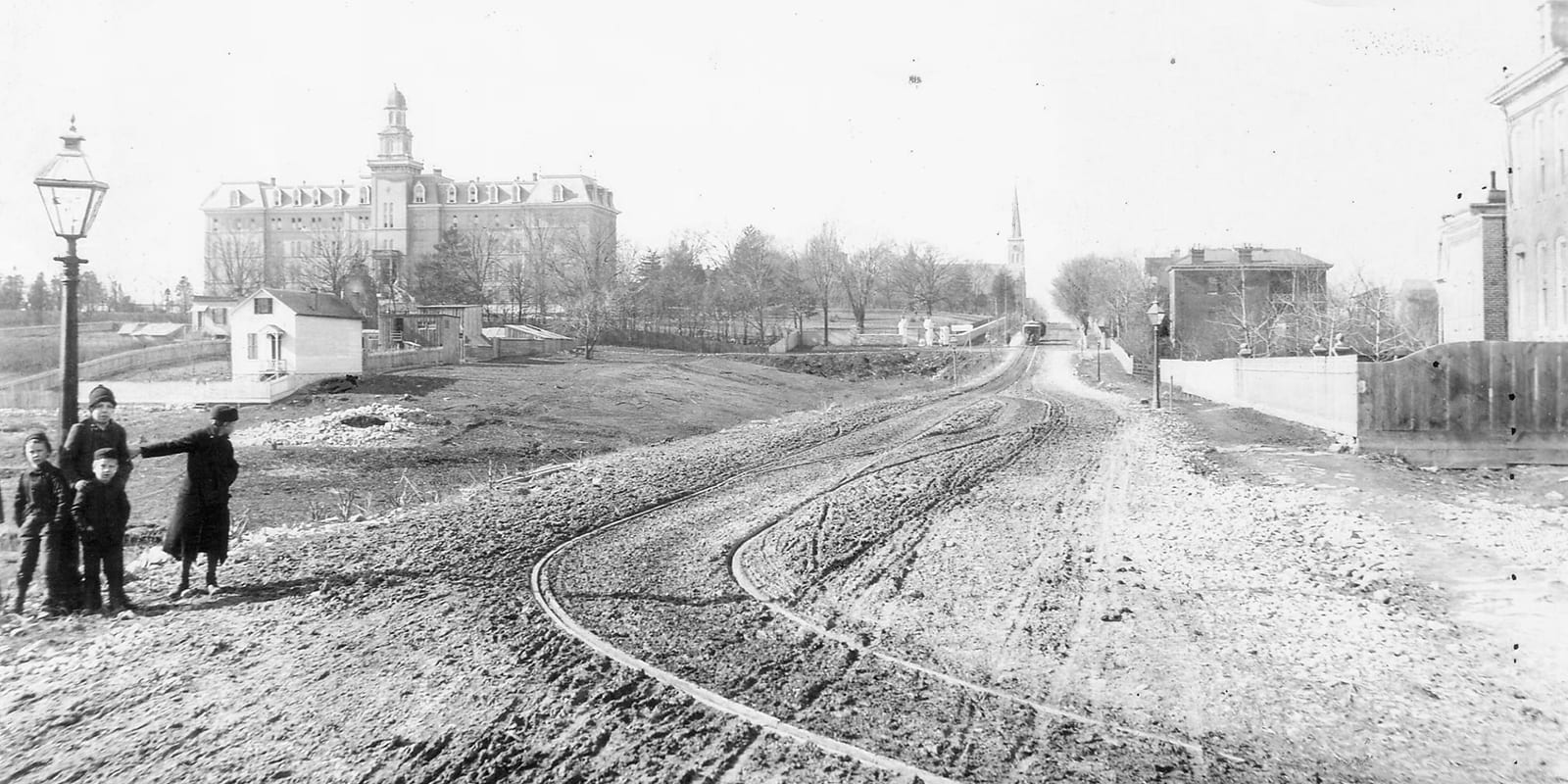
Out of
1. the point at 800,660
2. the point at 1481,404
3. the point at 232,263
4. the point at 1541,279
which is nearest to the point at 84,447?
the point at 800,660

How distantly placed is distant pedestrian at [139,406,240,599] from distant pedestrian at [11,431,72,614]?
0.64 meters

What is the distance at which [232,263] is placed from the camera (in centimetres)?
6612

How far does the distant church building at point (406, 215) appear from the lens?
82500 millimetres

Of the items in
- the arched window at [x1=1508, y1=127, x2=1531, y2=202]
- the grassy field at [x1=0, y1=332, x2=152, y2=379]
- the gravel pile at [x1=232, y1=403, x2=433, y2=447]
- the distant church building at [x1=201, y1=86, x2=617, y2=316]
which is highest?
the distant church building at [x1=201, y1=86, x2=617, y2=316]

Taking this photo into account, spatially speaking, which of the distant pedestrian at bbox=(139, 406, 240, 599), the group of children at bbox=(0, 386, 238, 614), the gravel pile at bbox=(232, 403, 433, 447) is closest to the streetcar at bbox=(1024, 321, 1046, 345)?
the gravel pile at bbox=(232, 403, 433, 447)

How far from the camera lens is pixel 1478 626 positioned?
7125 millimetres

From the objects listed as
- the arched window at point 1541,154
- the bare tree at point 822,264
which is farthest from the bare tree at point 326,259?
the arched window at point 1541,154

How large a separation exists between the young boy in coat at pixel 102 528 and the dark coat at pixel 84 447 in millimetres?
54

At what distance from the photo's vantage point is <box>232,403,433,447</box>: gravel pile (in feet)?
69.3

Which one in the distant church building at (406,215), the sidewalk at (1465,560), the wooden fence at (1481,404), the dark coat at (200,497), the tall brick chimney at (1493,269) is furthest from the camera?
the distant church building at (406,215)

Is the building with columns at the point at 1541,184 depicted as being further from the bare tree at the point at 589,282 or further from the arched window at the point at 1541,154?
the bare tree at the point at 589,282

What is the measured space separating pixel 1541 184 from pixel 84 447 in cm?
3125

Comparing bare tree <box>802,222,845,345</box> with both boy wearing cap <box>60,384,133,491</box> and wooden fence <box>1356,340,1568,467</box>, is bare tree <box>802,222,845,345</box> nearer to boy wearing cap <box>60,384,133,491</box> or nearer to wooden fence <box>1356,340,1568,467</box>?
wooden fence <box>1356,340,1568,467</box>

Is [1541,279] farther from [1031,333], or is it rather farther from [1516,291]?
[1031,333]
